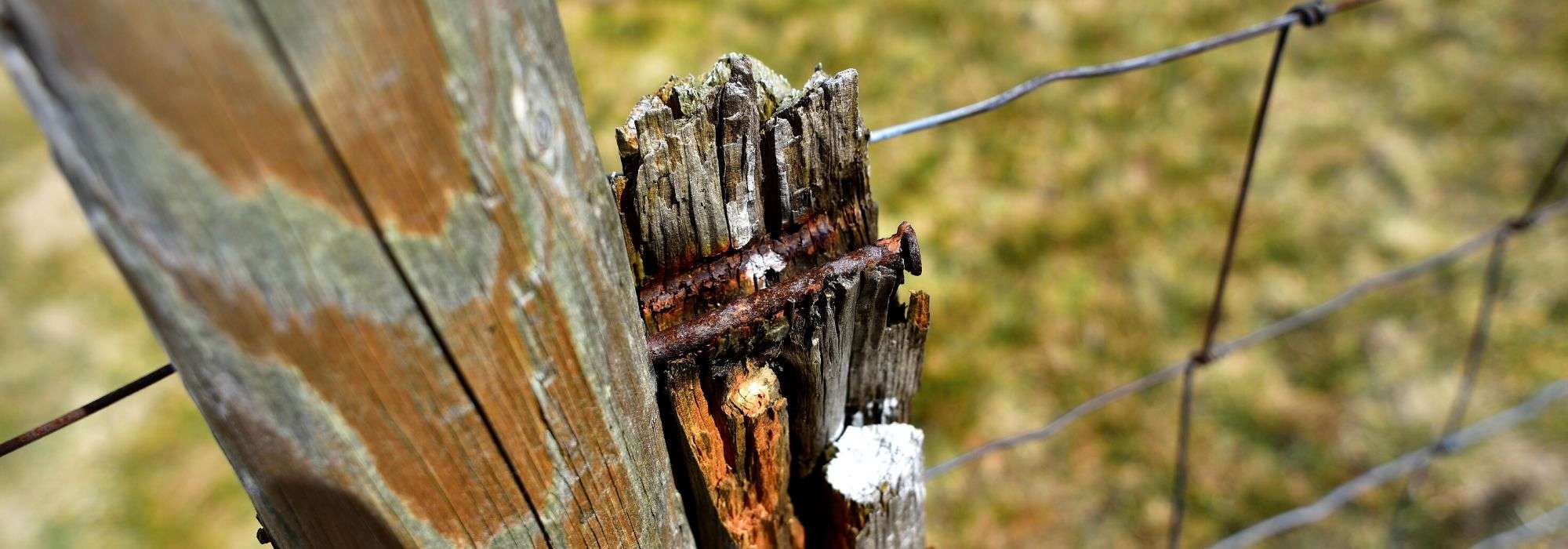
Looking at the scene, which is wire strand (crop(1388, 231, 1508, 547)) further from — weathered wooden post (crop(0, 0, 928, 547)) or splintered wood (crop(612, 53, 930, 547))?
weathered wooden post (crop(0, 0, 928, 547))

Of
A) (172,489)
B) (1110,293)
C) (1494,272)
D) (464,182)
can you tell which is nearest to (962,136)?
(1110,293)

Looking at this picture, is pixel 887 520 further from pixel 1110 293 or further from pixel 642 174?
pixel 1110 293

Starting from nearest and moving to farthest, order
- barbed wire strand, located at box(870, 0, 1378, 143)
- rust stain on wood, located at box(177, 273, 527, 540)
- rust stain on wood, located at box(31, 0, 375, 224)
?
1. rust stain on wood, located at box(31, 0, 375, 224)
2. rust stain on wood, located at box(177, 273, 527, 540)
3. barbed wire strand, located at box(870, 0, 1378, 143)

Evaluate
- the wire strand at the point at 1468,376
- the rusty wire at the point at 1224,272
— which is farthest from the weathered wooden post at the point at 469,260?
the wire strand at the point at 1468,376

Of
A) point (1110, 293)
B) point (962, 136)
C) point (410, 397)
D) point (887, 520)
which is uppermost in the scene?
point (962, 136)

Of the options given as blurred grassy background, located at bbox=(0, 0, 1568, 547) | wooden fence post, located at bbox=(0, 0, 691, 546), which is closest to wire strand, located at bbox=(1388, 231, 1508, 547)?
blurred grassy background, located at bbox=(0, 0, 1568, 547)

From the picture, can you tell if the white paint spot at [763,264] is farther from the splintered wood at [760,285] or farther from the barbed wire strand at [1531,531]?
the barbed wire strand at [1531,531]
